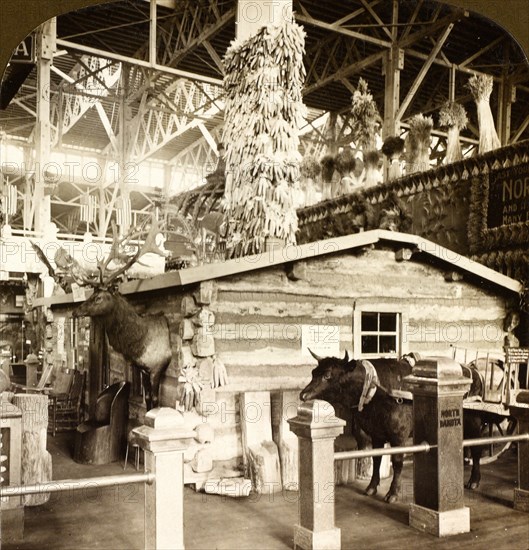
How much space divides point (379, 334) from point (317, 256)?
160 centimetres

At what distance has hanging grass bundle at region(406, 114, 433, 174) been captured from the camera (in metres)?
13.3

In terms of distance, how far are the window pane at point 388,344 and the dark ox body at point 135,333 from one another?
10.6 feet

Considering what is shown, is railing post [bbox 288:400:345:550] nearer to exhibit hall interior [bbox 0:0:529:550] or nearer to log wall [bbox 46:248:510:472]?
exhibit hall interior [bbox 0:0:529:550]

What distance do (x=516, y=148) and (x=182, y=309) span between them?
693 centimetres

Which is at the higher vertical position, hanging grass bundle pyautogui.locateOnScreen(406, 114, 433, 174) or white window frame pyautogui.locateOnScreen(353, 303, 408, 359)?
hanging grass bundle pyautogui.locateOnScreen(406, 114, 433, 174)

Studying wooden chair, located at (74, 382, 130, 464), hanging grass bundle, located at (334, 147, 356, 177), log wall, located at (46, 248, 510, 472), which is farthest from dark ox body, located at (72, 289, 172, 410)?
hanging grass bundle, located at (334, 147, 356, 177)

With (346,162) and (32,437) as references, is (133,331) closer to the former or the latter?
(32,437)

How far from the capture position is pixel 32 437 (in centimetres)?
627

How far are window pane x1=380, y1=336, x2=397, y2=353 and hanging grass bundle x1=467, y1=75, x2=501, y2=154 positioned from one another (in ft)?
15.5

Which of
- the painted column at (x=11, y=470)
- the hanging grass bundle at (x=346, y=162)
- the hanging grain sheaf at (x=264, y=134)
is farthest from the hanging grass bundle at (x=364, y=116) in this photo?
the painted column at (x=11, y=470)

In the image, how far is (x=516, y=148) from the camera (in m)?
10.8

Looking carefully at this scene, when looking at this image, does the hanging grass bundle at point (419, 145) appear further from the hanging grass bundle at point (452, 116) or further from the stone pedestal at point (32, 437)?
the stone pedestal at point (32, 437)

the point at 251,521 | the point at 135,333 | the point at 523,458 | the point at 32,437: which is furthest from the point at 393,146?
the point at 32,437

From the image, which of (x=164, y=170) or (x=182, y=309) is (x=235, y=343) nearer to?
(x=182, y=309)
